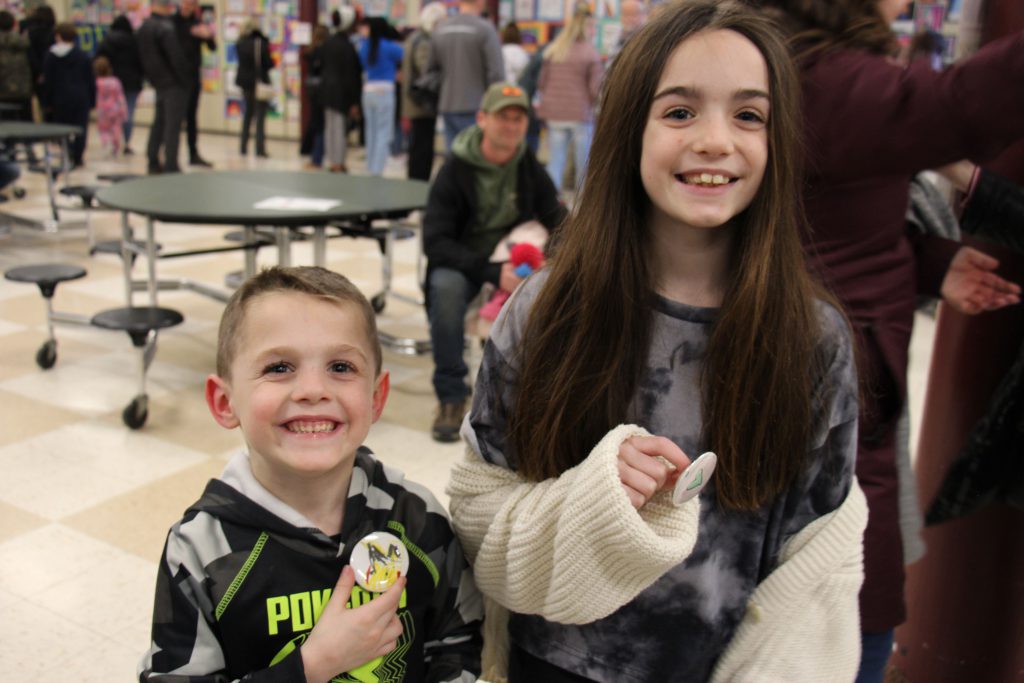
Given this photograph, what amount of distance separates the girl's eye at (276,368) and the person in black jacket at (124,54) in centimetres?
1080

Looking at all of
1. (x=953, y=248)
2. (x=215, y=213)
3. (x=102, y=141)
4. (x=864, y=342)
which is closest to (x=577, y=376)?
(x=864, y=342)

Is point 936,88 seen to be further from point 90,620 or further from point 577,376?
point 90,620

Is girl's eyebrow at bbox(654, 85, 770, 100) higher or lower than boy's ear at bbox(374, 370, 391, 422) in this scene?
higher

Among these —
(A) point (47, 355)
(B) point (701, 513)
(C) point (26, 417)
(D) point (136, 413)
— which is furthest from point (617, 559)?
(A) point (47, 355)

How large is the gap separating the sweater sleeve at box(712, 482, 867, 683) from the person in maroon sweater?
326 millimetres

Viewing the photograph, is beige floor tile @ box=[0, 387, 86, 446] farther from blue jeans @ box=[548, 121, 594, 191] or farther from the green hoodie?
blue jeans @ box=[548, 121, 594, 191]

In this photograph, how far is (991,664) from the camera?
201cm

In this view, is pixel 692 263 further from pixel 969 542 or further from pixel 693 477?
pixel 969 542

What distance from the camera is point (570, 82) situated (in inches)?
327

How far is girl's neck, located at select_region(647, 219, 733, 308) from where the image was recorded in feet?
4.04

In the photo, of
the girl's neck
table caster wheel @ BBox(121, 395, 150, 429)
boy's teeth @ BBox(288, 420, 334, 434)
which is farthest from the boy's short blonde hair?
table caster wheel @ BBox(121, 395, 150, 429)

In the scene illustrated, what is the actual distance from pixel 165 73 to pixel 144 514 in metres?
6.98

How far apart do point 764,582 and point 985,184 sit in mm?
852

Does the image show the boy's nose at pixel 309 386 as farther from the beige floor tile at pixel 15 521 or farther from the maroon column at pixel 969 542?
the beige floor tile at pixel 15 521
